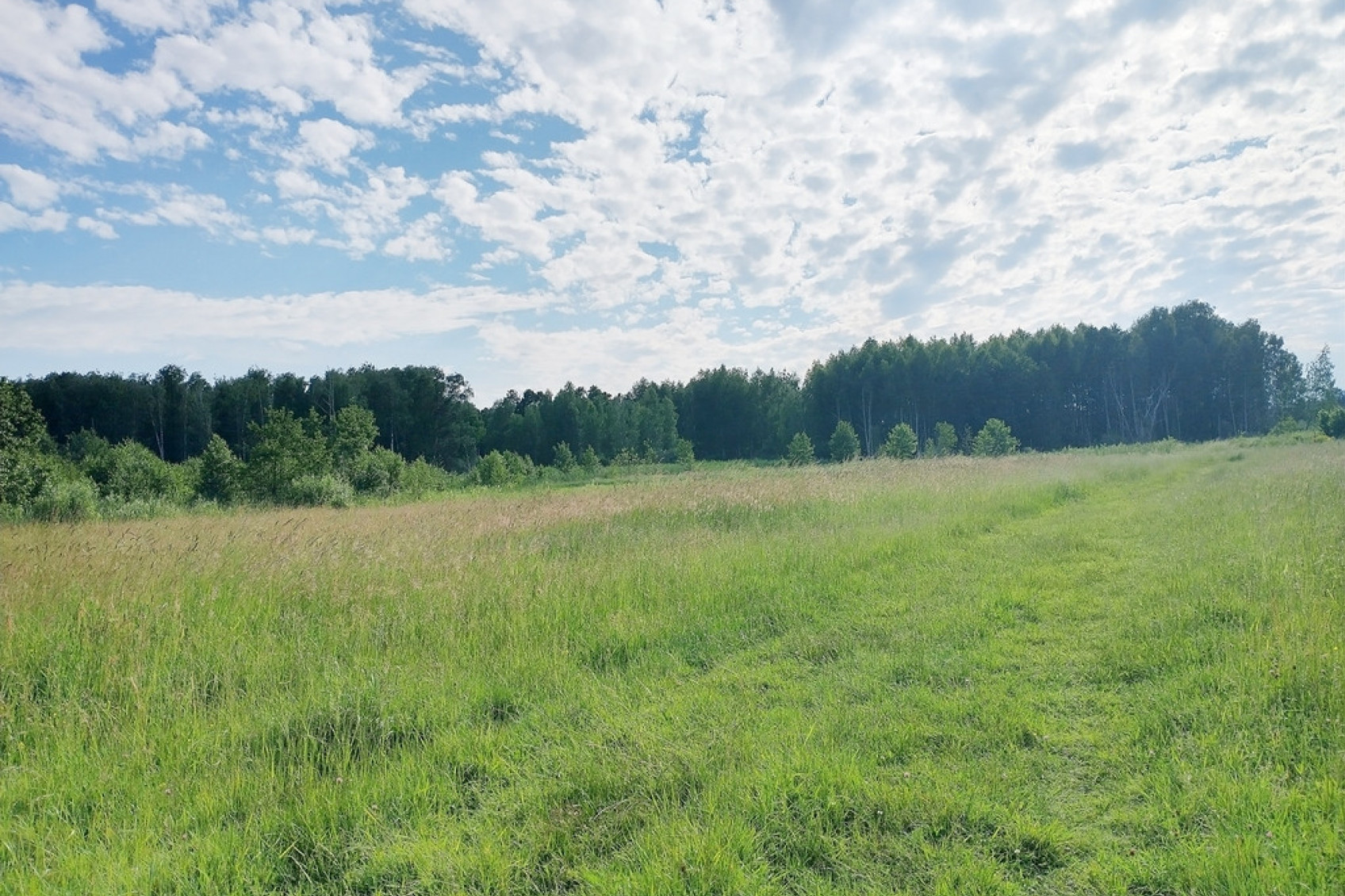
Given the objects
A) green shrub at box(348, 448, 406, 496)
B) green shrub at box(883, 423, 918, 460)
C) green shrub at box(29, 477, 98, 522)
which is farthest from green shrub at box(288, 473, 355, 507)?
green shrub at box(883, 423, 918, 460)

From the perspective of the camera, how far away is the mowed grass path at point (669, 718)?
2.96m

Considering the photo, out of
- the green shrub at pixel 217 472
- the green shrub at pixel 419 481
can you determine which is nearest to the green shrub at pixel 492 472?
the green shrub at pixel 419 481

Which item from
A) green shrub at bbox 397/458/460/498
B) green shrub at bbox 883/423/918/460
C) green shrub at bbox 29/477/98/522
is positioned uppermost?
green shrub at bbox 883/423/918/460

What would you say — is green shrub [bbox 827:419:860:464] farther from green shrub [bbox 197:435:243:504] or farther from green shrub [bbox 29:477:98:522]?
green shrub [bbox 29:477:98:522]

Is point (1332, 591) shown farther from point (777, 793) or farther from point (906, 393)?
point (906, 393)

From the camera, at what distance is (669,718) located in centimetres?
441

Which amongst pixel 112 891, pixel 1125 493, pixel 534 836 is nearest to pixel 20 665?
pixel 112 891

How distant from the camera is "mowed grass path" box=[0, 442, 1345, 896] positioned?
9.73 feet

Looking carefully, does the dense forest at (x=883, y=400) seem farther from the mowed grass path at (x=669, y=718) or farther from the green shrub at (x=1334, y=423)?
the mowed grass path at (x=669, y=718)

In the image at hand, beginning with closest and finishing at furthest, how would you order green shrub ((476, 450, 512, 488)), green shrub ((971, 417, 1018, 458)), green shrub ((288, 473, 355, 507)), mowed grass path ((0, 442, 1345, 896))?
mowed grass path ((0, 442, 1345, 896)) < green shrub ((288, 473, 355, 507)) < green shrub ((476, 450, 512, 488)) < green shrub ((971, 417, 1018, 458))

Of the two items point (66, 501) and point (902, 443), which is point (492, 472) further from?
point (902, 443)

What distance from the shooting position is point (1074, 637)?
5605 mm

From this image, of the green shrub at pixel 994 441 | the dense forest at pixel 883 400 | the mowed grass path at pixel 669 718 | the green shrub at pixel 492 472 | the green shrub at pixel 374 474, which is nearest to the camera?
the mowed grass path at pixel 669 718

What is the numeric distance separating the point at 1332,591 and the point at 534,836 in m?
6.58
